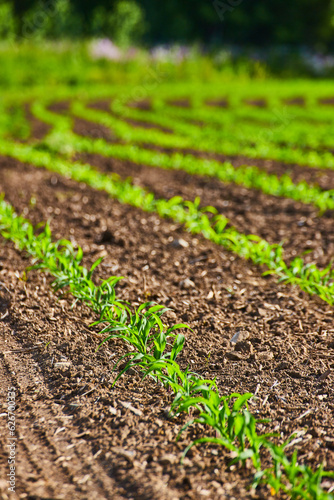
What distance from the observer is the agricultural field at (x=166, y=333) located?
1763 mm

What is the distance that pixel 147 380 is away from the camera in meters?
2.28

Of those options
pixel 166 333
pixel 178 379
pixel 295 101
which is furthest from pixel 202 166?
pixel 295 101

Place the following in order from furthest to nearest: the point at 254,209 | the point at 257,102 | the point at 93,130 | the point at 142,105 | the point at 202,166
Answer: the point at 257,102, the point at 142,105, the point at 93,130, the point at 202,166, the point at 254,209

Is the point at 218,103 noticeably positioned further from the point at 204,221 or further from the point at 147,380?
the point at 147,380

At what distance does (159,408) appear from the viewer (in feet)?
6.84

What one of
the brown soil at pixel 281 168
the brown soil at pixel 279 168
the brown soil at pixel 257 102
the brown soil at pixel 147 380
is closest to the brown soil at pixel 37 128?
the brown soil at pixel 279 168

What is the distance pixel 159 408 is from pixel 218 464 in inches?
15.7

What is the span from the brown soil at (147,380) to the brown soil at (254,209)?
76 centimetres

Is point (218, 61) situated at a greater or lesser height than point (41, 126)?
greater

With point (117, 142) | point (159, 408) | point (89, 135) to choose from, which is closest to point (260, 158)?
point (117, 142)

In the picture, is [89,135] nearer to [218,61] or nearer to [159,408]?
[159,408]

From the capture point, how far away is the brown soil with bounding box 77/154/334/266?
411 centimetres

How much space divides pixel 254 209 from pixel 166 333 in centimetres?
295

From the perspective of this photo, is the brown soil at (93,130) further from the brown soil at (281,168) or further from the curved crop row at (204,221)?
the curved crop row at (204,221)
